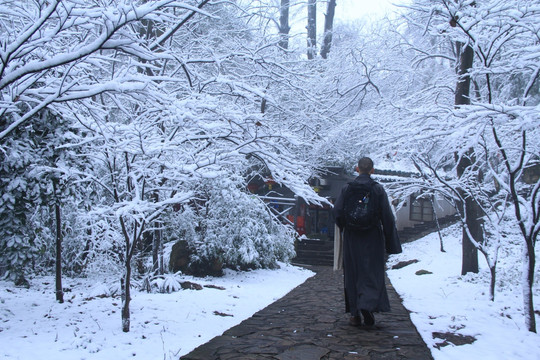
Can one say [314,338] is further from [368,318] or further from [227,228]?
[227,228]

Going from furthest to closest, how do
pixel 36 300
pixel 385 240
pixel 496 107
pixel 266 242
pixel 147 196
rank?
pixel 266 242 → pixel 36 300 → pixel 147 196 → pixel 385 240 → pixel 496 107

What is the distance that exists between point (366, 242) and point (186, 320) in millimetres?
2371

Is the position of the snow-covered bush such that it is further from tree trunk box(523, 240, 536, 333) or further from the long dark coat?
tree trunk box(523, 240, 536, 333)

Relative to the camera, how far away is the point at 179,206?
Answer: 444 inches

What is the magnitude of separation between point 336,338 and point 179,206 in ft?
24.9

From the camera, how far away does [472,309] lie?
5938mm

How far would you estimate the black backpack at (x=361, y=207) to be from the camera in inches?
186

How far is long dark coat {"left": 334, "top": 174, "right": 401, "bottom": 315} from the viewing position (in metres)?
4.66

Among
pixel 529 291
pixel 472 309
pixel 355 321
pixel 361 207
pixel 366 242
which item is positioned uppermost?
pixel 361 207

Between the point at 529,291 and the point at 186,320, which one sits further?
the point at 186,320

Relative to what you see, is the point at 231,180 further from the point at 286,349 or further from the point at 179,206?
the point at 286,349

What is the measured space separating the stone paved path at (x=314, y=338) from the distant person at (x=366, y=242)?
305 millimetres

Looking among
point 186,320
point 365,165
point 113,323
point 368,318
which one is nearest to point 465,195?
point 365,165

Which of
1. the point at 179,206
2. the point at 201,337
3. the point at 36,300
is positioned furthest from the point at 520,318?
the point at 179,206
